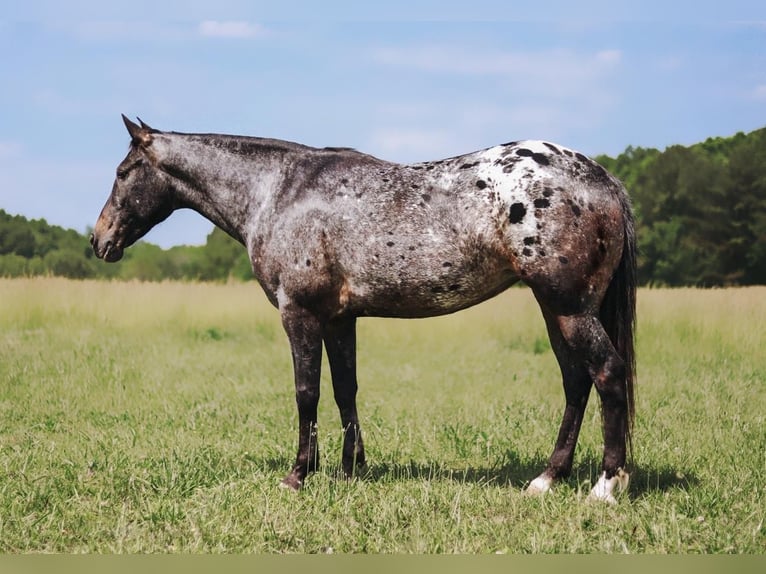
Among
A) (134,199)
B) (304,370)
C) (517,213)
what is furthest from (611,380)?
(134,199)

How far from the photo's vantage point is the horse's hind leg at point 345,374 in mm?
6293

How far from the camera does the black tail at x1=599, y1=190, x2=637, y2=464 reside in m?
5.69

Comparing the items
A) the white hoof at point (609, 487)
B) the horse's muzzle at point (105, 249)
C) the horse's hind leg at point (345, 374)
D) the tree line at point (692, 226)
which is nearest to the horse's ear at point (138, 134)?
the horse's muzzle at point (105, 249)

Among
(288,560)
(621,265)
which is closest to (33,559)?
(288,560)

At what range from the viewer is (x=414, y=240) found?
221 inches

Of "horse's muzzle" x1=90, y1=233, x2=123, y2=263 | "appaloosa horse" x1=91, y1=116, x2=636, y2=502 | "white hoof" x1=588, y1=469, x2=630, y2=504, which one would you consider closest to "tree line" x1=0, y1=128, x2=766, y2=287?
"horse's muzzle" x1=90, y1=233, x2=123, y2=263

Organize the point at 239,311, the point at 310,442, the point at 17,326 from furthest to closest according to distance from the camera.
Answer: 1. the point at 239,311
2. the point at 17,326
3. the point at 310,442

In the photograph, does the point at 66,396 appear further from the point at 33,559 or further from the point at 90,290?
the point at 90,290

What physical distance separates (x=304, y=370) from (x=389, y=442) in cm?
202

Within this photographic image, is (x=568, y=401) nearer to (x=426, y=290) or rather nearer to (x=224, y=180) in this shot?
(x=426, y=290)

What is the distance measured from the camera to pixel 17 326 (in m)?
16.7

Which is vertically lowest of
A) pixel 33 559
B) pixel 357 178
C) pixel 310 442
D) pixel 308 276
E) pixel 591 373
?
pixel 33 559

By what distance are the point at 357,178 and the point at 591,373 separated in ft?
7.03

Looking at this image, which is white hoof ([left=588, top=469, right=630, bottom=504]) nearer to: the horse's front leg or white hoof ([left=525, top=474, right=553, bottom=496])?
white hoof ([left=525, top=474, right=553, bottom=496])
